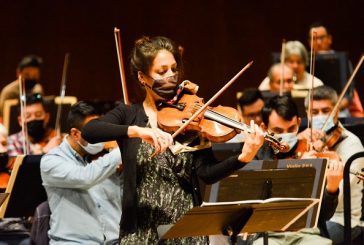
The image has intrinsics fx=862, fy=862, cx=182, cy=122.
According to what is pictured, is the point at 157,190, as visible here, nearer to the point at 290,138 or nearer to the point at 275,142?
the point at 275,142

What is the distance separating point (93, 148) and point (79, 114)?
18 centimetres

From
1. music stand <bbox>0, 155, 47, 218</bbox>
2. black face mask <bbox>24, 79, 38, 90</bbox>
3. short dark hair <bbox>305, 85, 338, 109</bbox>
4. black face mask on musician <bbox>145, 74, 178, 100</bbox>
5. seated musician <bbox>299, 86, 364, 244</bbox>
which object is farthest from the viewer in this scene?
black face mask <bbox>24, 79, 38, 90</bbox>

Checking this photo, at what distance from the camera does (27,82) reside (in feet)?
22.4

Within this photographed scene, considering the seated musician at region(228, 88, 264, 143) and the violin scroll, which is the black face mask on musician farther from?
the seated musician at region(228, 88, 264, 143)

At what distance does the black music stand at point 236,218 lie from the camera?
283 centimetres

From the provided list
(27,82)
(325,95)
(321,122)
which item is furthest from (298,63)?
(27,82)

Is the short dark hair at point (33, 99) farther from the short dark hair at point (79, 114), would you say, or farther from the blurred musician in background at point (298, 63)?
the blurred musician in background at point (298, 63)

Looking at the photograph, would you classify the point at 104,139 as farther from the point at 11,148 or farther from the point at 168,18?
the point at 168,18

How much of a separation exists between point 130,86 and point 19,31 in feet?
4.55

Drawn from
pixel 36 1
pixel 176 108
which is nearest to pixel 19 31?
pixel 36 1

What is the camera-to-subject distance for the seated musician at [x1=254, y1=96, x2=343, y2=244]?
413cm

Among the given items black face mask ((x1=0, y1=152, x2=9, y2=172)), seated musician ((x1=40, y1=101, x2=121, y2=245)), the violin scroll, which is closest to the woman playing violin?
the violin scroll

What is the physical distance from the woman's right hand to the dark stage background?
5559 millimetres

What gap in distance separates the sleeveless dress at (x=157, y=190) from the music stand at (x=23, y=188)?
4.58 feet
